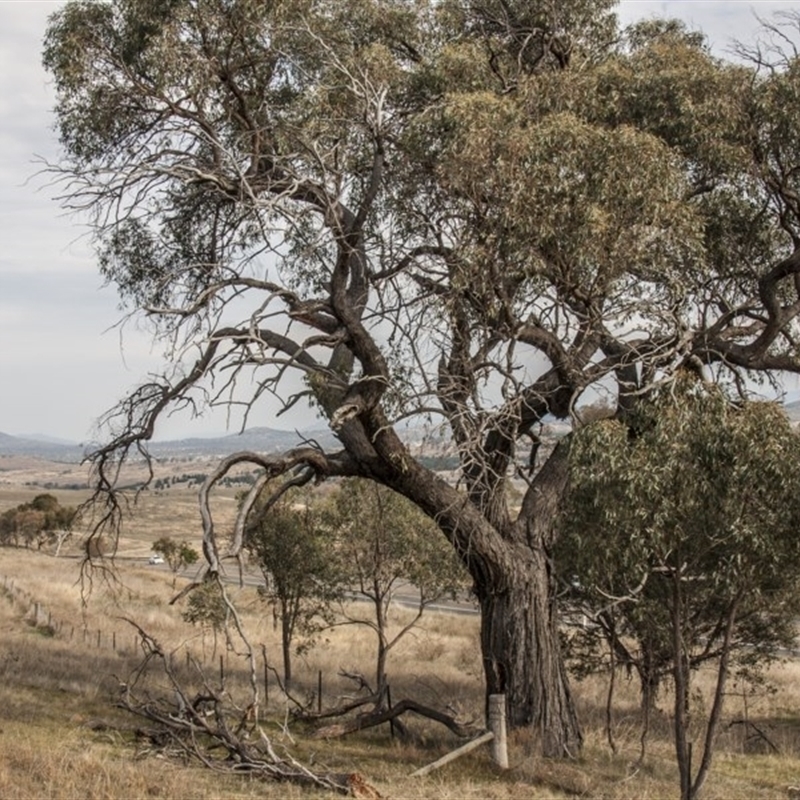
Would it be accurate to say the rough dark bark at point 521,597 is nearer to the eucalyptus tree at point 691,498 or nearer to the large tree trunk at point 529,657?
the large tree trunk at point 529,657

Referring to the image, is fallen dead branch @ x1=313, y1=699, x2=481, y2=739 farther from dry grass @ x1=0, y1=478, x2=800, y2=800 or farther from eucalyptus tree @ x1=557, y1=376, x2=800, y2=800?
eucalyptus tree @ x1=557, y1=376, x2=800, y2=800

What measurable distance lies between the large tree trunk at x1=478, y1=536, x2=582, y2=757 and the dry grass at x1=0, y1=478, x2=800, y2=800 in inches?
14.1

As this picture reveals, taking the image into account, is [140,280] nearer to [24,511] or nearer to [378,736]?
[378,736]

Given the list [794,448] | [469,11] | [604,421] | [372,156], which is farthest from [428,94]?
[794,448]

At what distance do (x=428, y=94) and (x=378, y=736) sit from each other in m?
8.86

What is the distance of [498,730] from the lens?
39.4ft

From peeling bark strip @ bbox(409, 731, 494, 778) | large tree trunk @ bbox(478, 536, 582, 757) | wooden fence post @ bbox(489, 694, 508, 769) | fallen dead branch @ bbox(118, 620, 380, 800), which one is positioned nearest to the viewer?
fallen dead branch @ bbox(118, 620, 380, 800)

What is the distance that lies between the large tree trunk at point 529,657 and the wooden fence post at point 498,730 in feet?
3.04

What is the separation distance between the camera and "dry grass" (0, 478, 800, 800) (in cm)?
961

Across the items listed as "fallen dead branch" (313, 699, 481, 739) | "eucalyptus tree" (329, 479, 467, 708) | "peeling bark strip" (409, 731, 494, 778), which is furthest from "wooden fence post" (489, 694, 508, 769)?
"eucalyptus tree" (329, 479, 467, 708)

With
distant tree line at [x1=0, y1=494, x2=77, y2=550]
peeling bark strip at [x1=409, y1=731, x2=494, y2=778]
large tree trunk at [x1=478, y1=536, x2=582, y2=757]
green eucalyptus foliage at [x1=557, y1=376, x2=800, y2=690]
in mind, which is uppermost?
green eucalyptus foliage at [x1=557, y1=376, x2=800, y2=690]

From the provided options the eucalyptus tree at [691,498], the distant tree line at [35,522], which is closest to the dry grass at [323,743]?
the eucalyptus tree at [691,498]

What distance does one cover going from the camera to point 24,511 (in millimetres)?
63188

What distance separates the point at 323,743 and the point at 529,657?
10.0 ft
